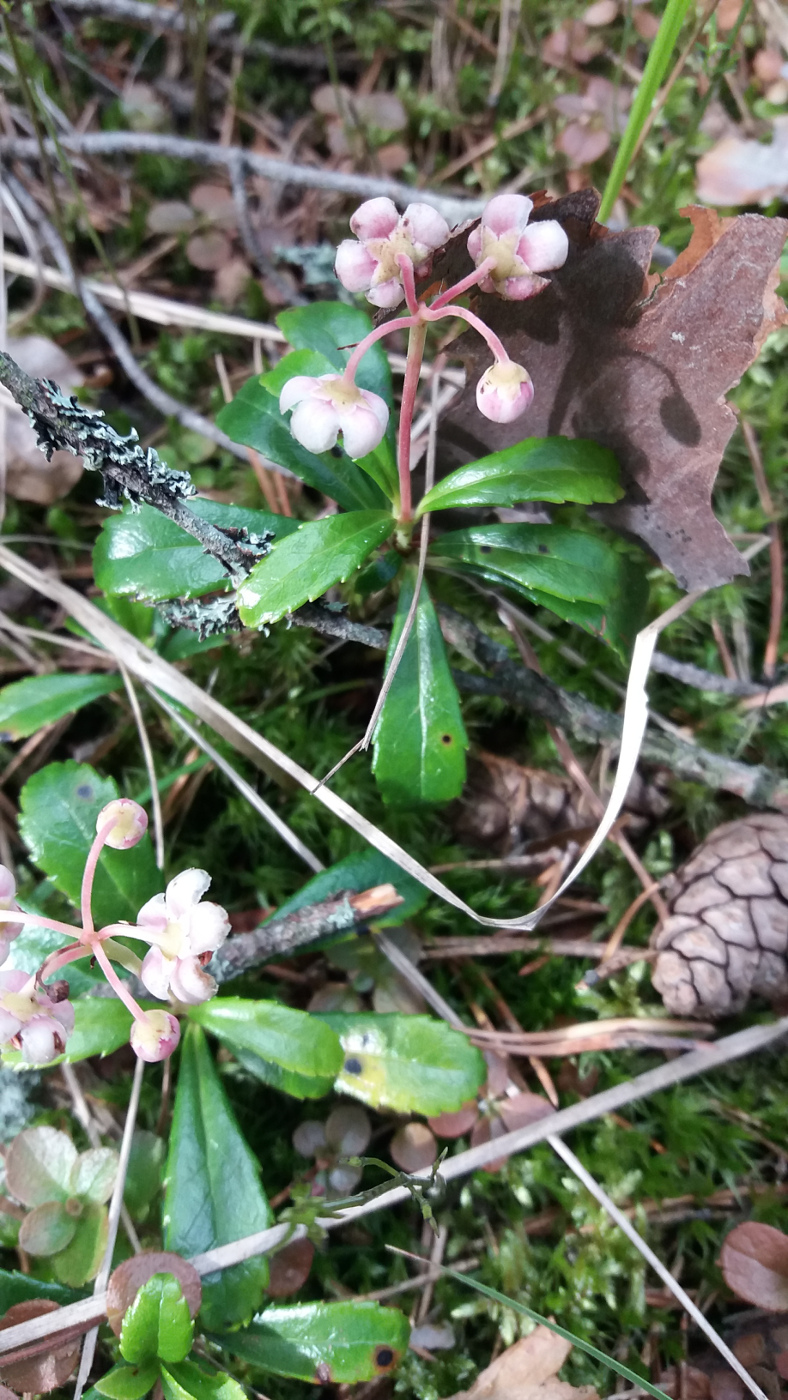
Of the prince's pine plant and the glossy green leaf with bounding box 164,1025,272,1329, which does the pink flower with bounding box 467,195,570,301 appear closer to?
the prince's pine plant

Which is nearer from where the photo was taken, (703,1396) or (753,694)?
(703,1396)

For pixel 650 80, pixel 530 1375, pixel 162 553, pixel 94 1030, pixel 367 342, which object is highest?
pixel 650 80

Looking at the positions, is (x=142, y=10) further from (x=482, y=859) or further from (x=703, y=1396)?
(x=703, y=1396)

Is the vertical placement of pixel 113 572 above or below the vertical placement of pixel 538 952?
above

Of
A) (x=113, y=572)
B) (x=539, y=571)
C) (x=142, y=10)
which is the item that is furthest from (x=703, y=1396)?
(x=142, y=10)

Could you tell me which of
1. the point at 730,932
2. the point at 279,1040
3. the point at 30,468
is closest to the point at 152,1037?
the point at 279,1040

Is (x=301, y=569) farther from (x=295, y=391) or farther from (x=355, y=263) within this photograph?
(x=355, y=263)
